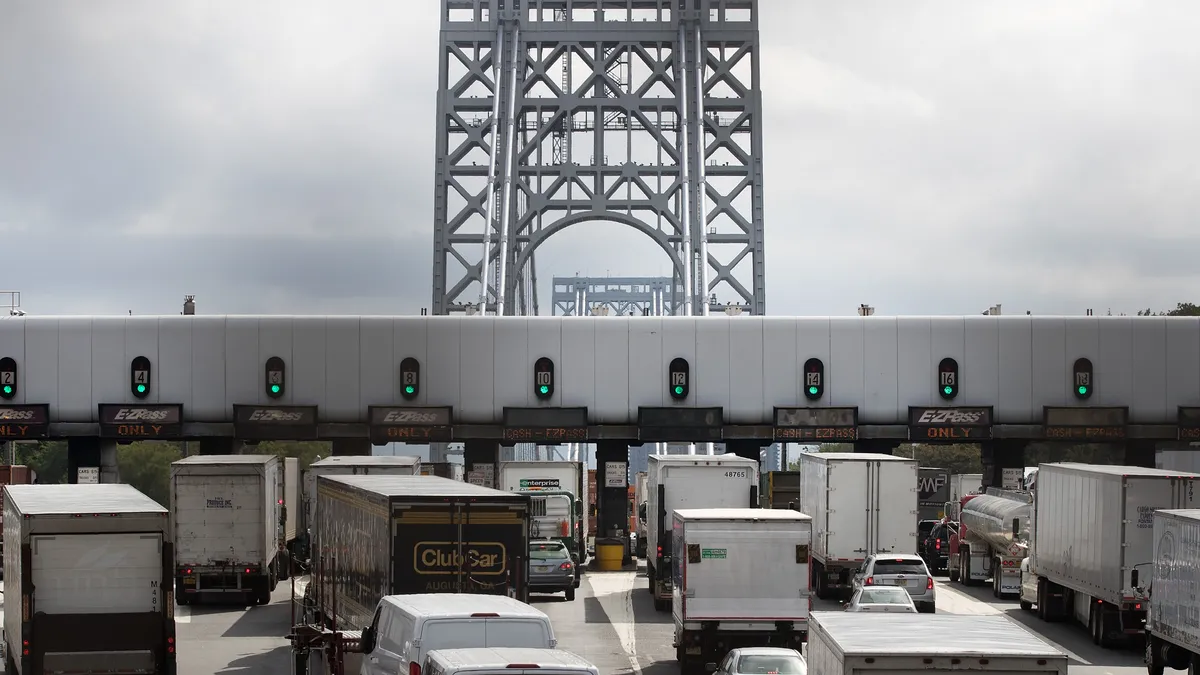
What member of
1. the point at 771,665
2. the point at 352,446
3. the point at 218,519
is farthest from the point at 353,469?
the point at 771,665

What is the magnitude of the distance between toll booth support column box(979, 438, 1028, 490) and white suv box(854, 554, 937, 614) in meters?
22.3

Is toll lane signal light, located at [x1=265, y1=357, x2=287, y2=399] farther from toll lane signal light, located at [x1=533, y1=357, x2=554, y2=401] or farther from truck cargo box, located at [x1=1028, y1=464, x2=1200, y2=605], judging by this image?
truck cargo box, located at [x1=1028, y1=464, x2=1200, y2=605]

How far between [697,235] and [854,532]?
311 ft

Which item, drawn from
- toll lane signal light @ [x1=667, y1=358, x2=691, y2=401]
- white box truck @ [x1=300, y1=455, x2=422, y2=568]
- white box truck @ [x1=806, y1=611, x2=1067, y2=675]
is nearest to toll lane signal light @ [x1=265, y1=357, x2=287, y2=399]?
white box truck @ [x1=300, y1=455, x2=422, y2=568]

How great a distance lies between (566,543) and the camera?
150 ft

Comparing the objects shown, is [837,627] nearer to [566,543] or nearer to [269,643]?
[269,643]

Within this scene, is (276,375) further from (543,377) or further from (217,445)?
(543,377)

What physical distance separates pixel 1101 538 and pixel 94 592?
18.1 metres

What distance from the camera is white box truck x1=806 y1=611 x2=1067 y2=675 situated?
15.9m

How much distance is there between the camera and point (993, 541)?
44312 millimetres

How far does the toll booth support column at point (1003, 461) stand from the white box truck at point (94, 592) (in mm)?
39065

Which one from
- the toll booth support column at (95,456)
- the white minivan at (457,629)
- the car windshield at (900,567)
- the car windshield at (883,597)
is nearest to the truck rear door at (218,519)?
the car windshield at (900,567)

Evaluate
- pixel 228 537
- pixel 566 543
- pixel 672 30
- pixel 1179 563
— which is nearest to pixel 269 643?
pixel 228 537

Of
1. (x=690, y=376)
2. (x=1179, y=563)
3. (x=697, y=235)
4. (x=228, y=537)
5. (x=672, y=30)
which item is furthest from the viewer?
(x=672, y=30)
